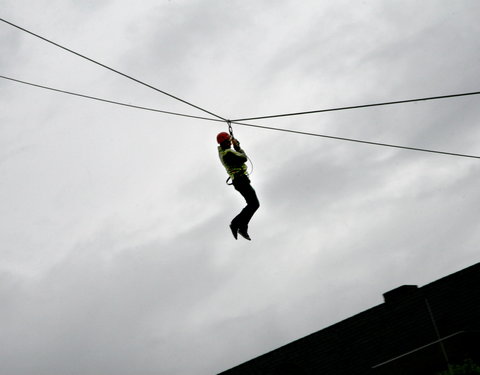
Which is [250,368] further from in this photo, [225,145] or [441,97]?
[441,97]

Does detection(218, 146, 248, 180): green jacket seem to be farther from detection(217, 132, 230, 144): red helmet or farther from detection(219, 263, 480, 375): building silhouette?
detection(219, 263, 480, 375): building silhouette

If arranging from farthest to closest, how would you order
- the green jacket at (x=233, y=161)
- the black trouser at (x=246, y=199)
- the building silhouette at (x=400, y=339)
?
the building silhouette at (x=400, y=339), the black trouser at (x=246, y=199), the green jacket at (x=233, y=161)

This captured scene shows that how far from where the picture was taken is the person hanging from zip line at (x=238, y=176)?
12.3 metres

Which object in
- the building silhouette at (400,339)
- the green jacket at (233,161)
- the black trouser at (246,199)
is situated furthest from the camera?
the building silhouette at (400,339)

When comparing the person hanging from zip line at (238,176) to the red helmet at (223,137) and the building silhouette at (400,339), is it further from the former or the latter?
the building silhouette at (400,339)

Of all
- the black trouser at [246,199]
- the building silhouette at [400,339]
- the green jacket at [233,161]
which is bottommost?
the building silhouette at [400,339]

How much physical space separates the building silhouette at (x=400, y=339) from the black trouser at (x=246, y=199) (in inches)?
274

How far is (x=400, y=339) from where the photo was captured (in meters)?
21.5

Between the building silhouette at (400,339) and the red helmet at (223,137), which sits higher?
the red helmet at (223,137)

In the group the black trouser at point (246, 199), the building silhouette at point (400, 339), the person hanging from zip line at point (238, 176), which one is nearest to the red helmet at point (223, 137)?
the person hanging from zip line at point (238, 176)

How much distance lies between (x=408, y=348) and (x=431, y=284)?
181 centimetres

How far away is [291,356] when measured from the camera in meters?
23.7

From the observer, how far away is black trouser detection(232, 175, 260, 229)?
41.6 ft

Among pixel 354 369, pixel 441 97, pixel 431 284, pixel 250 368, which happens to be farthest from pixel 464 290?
pixel 441 97
